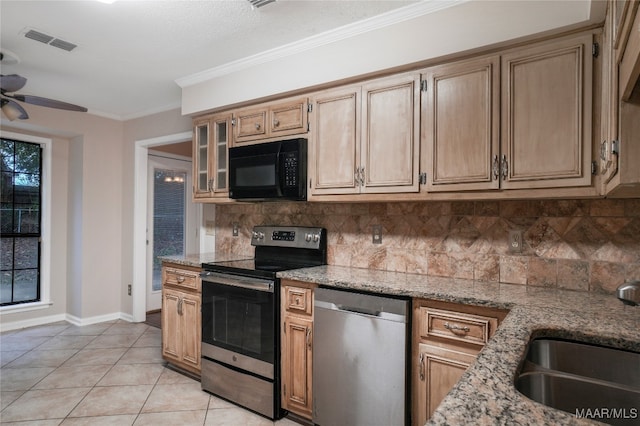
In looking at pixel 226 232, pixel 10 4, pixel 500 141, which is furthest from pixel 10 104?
pixel 500 141

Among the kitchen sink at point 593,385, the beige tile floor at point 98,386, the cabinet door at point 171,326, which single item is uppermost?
the kitchen sink at point 593,385

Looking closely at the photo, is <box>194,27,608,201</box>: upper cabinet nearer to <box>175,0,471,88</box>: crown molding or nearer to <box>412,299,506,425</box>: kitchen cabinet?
<box>175,0,471,88</box>: crown molding

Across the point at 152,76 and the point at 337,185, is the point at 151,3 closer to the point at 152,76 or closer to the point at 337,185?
the point at 152,76

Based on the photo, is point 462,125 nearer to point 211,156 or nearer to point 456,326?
point 456,326

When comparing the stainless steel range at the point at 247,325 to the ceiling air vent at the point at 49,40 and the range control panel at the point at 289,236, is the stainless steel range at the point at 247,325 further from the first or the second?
the ceiling air vent at the point at 49,40

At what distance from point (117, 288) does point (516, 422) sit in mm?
5038

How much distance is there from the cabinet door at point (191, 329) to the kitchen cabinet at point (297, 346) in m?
0.86

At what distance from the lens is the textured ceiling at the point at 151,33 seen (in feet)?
7.13

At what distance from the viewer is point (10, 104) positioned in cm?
272

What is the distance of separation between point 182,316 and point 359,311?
5.48 ft

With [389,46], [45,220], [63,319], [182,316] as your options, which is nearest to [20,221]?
[45,220]

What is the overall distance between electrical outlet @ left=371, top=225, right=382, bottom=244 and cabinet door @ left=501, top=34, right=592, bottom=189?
0.94 metres

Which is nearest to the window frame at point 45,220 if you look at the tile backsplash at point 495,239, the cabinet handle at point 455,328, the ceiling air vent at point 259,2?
the tile backsplash at point 495,239

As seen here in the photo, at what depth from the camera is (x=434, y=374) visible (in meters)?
1.83
